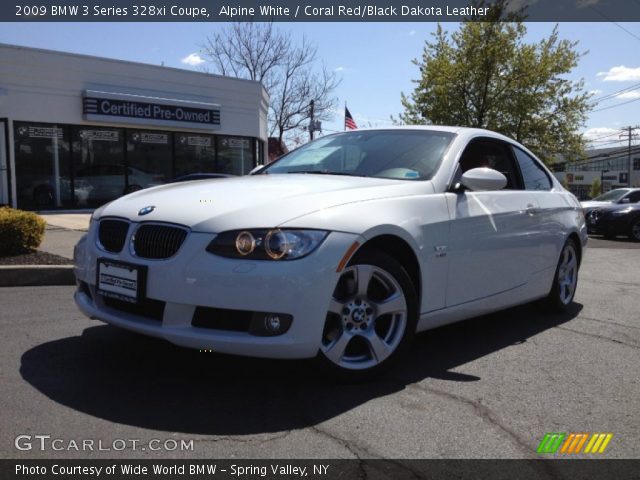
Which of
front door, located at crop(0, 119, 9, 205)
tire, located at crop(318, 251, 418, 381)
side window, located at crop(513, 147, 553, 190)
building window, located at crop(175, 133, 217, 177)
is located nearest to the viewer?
tire, located at crop(318, 251, 418, 381)

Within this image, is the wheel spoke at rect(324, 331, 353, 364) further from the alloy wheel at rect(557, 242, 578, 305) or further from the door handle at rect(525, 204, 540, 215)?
the alloy wheel at rect(557, 242, 578, 305)

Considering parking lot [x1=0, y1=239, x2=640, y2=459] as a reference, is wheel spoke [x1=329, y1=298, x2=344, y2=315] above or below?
above

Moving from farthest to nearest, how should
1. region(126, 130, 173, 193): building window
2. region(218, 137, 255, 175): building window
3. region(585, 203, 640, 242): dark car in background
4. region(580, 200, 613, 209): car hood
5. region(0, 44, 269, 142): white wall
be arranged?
1. region(218, 137, 255, 175): building window
2. region(126, 130, 173, 193): building window
3. region(580, 200, 613, 209): car hood
4. region(585, 203, 640, 242): dark car in background
5. region(0, 44, 269, 142): white wall

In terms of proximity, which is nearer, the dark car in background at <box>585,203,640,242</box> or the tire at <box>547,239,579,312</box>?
the tire at <box>547,239,579,312</box>

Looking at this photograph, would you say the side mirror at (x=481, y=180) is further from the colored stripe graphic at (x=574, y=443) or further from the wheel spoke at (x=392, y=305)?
the colored stripe graphic at (x=574, y=443)

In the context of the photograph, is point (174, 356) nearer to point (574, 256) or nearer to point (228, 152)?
point (574, 256)

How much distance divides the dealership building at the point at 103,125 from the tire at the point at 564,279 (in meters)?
14.3

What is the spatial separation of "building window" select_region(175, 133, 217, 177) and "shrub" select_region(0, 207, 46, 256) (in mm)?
12185

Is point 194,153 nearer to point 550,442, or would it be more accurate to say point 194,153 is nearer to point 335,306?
point 335,306

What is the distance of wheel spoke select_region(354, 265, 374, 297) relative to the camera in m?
3.26

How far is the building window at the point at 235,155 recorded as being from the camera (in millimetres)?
20734

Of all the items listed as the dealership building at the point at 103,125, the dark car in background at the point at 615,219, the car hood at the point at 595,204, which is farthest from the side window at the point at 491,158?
the dealership building at the point at 103,125

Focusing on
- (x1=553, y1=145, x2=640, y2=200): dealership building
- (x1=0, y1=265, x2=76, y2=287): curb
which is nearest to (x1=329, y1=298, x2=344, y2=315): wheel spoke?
(x1=0, y1=265, x2=76, y2=287): curb
